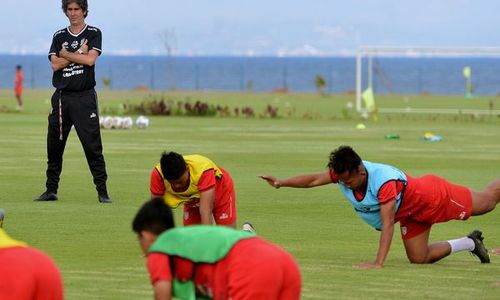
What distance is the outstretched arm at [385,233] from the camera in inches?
482

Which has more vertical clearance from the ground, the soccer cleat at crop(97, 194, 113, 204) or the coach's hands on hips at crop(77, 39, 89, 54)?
the coach's hands on hips at crop(77, 39, 89, 54)

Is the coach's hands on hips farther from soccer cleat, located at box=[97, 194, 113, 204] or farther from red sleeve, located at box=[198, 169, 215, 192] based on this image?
red sleeve, located at box=[198, 169, 215, 192]

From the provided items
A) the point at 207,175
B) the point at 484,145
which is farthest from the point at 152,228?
the point at 484,145

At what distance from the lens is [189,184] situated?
1227 centimetres

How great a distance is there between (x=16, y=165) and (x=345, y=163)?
12935 mm

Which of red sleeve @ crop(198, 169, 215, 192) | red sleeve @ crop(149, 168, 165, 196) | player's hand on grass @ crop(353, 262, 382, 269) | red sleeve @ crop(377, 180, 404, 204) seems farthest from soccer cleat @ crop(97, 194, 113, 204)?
red sleeve @ crop(377, 180, 404, 204)

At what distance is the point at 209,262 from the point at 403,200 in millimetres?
5671

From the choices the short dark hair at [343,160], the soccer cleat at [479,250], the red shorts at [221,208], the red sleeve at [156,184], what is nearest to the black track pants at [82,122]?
the red shorts at [221,208]

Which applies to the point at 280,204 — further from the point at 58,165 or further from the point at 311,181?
the point at 311,181

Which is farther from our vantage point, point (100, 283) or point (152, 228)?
point (100, 283)

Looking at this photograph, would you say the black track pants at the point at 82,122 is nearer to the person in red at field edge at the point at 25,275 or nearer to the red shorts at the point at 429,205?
the red shorts at the point at 429,205

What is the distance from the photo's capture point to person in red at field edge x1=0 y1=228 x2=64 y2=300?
7.31 metres

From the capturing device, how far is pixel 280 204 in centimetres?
1817

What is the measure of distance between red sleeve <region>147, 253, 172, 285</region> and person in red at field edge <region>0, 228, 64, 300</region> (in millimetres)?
536
